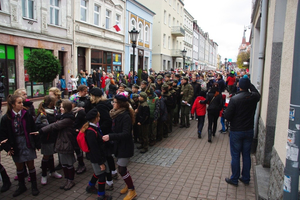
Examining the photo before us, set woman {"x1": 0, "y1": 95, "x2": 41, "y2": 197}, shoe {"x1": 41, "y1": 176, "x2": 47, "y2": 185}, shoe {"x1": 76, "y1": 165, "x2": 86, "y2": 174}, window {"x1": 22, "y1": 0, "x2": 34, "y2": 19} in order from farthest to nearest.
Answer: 1. window {"x1": 22, "y1": 0, "x2": 34, "y2": 19}
2. shoe {"x1": 76, "y1": 165, "x2": 86, "y2": 174}
3. shoe {"x1": 41, "y1": 176, "x2": 47, "y2": 185}
4. woman {"x1": 0, "y1": 95, "x2": 41, "y2": 197}

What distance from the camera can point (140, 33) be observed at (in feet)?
95.6

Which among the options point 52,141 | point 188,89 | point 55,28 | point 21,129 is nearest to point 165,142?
point 188,89

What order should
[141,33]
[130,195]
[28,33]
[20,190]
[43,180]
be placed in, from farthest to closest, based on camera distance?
[141,33] < [28,33] < [43,180] < [20,190] < [130,195]

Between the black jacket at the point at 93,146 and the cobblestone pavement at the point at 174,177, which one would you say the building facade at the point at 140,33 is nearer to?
the cobblestone pavement at the point at 174,177

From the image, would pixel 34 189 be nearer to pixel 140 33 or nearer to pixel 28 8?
pixel 28 8

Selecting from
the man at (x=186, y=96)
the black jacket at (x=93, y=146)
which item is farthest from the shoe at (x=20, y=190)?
the man at (x=186, y=96)

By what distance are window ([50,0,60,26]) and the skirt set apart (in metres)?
13.4

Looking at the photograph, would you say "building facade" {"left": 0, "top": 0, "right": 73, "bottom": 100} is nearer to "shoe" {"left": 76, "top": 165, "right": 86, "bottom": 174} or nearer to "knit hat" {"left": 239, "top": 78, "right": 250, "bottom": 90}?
"shoe" {"left": 76, "top": 165, "right": 86, "bottom": 174}

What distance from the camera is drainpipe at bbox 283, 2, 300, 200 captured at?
2051 millimetres

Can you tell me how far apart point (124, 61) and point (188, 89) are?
17.0m

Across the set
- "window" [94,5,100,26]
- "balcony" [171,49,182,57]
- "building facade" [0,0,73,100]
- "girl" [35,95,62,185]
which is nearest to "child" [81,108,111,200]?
"girl" [35,95,62,185]

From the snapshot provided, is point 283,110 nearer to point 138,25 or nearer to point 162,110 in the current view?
point 162,110

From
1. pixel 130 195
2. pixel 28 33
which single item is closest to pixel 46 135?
pixel 130 195

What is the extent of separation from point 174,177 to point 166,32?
115 ft
